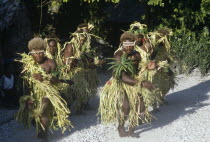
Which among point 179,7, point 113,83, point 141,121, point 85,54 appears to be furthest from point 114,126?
point 179,7

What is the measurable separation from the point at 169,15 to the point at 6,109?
187 inches

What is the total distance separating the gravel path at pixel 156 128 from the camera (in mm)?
5480

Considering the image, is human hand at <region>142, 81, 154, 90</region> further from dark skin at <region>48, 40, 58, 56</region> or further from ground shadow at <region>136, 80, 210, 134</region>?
dark skin at <region>48, 40, 58, 56</region>

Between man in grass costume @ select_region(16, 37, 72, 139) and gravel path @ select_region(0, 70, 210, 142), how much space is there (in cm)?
29

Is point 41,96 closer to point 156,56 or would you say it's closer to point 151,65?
point 151,65

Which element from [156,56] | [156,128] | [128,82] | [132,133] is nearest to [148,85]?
[128,82]

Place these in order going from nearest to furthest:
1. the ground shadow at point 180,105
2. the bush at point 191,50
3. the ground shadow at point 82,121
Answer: the ground shadow at point 82,121
the ground shadow at point 180,105
the bush at point 191,50

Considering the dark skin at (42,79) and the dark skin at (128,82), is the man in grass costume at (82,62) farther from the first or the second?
the dark skin at (128,82)

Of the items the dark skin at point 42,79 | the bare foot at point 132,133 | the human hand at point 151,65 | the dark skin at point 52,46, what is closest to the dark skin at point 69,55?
the dark skin at point 52,46

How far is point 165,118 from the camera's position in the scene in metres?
6.40

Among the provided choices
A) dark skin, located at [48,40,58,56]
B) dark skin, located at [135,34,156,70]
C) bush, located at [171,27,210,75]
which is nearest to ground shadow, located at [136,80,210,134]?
bush, located at [171,27,210,75]

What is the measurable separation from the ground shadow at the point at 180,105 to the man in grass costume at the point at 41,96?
1219 mm

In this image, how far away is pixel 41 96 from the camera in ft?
17.7

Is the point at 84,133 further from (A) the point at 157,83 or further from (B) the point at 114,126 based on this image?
(A) the point at 157,83
